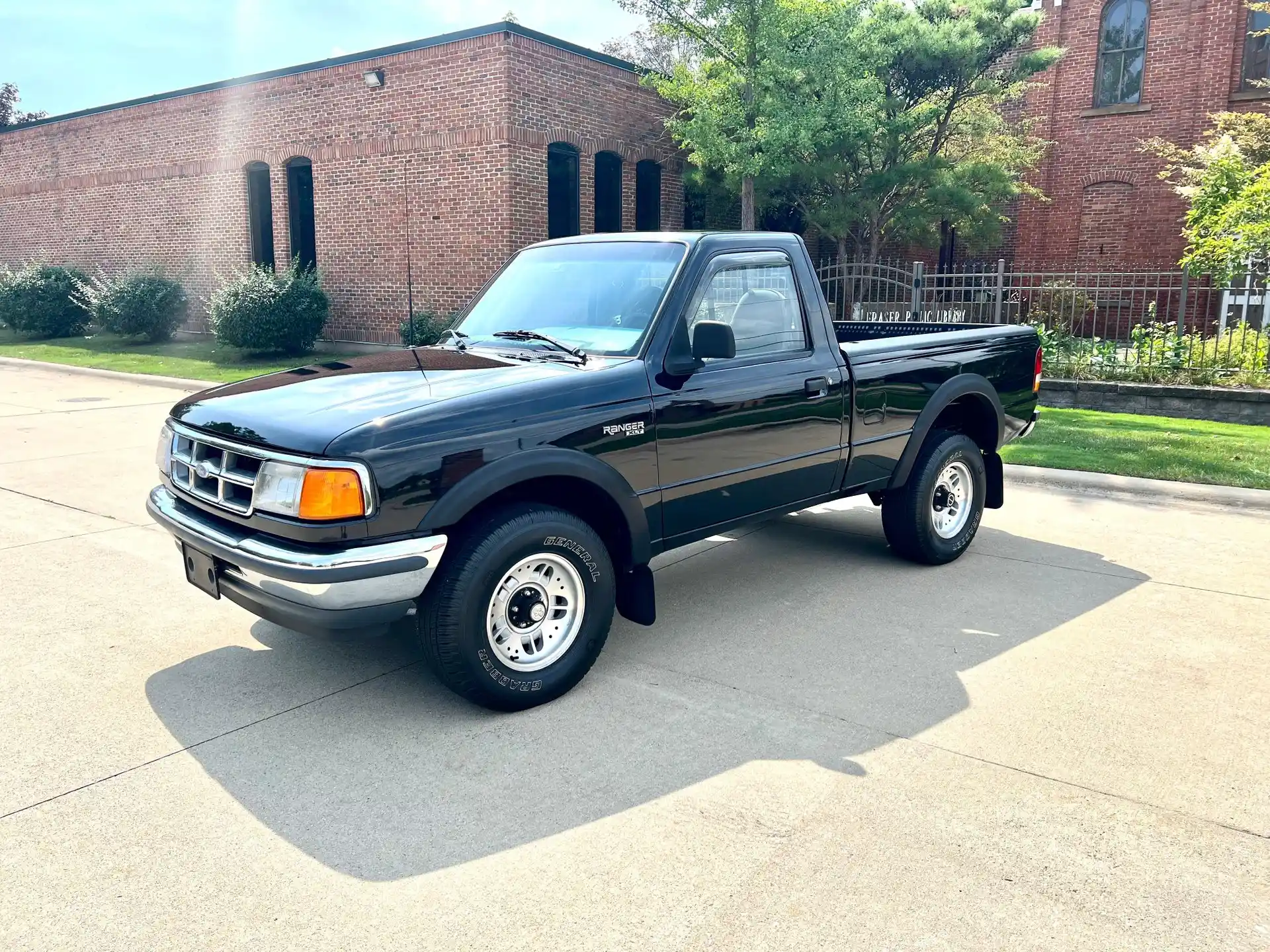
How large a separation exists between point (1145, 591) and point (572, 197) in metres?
15.5

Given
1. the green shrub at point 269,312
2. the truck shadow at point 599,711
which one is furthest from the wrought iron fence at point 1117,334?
the green shrub at point 269,312

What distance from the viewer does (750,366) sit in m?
4.98

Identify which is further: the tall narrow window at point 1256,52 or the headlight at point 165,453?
the tall narrow window at point 1256,52

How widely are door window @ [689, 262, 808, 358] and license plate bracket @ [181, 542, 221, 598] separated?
2312 millimetres

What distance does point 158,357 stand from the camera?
19703 millimetres

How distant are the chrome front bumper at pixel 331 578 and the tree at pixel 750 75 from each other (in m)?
13.1

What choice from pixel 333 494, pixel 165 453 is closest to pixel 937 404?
pixel 333 494

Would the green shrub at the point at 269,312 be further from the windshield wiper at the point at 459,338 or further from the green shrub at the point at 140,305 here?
the windshield wiper at the point at 459,338

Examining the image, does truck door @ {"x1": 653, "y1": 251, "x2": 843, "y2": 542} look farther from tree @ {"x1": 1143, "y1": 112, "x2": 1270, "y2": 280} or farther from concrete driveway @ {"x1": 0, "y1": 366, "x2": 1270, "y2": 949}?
tree @ {"x1": 1143, "y1": 112, "x2": 1270, "y2": 280}

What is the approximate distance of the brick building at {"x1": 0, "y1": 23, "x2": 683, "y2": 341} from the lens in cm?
1797

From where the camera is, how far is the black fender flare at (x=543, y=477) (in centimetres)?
376

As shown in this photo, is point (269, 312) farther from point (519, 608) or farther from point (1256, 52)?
point (1256, 52)

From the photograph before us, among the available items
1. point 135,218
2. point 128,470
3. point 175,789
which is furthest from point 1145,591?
point 135,218

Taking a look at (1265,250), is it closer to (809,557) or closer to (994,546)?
(994,546)
